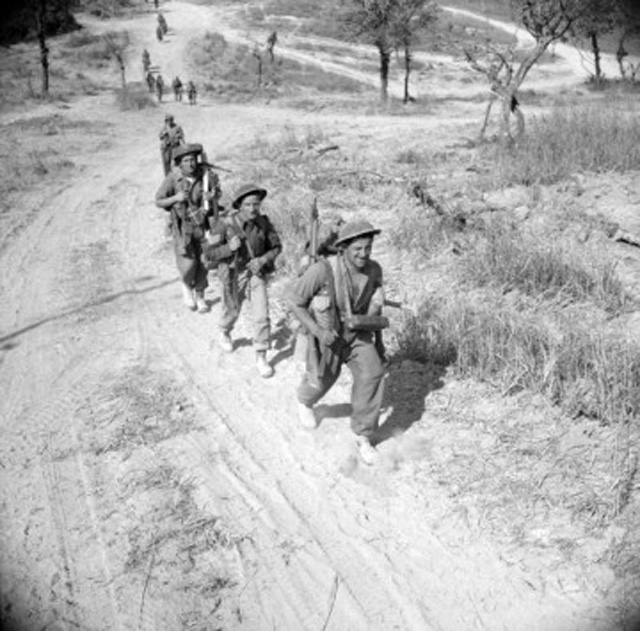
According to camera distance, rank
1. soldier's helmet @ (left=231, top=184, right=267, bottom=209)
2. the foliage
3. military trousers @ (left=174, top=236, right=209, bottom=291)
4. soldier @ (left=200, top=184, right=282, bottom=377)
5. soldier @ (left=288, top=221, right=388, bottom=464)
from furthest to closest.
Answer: the foliage
military trousers @ (left=174, top=236, right=209, bottom=291)
soldier @ (left=200, top=184, right=282, bottom=377)
soldier's helmet @ (left=231, top=184, right=267, bottom=209)
soldier @ (left=288, top=221, right=388, bottom=464)

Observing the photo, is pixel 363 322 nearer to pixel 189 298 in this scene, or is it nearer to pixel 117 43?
pixel 189 298

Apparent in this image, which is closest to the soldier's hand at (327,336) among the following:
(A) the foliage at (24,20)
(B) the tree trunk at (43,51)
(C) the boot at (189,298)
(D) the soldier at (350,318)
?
(D) the soldier at (350,318)

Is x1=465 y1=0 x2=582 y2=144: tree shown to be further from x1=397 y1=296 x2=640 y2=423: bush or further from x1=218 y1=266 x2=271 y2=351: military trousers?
x1=218 y1=266 x2=271 y2=351: military trousers

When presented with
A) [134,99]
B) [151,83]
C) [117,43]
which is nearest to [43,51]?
[151,83]


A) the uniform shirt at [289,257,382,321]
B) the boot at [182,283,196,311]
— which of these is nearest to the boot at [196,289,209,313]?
the boot at [182,283,196,311]

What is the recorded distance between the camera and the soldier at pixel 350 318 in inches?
150

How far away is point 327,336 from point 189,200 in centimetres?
309

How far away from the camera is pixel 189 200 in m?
6.23

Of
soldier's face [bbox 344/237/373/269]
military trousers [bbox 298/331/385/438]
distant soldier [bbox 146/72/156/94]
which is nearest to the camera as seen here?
soldier's face [bbox 344/237/373/269]

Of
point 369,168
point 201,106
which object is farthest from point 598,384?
point 201,106

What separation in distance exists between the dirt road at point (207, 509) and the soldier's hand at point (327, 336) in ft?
3.20

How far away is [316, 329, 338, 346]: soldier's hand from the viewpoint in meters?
3.86

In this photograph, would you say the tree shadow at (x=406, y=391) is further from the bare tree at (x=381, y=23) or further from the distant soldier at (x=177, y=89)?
the distant soldier at (x=177, y=89)

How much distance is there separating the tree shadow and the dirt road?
0.23 feet
